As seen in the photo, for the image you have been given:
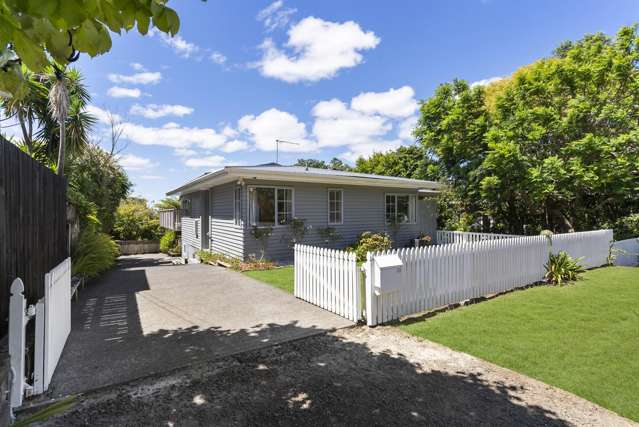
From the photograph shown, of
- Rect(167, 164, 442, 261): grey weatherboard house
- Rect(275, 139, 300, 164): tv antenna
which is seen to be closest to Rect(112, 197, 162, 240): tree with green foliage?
Rect(167, 164, 442, 261): grey weatherboard house

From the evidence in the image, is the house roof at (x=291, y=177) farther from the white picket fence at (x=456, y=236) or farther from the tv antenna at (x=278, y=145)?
the tv antenna at (x=278, y=145)

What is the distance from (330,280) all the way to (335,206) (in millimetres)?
7128

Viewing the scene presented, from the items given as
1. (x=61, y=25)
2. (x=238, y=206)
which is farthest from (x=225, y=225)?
(x=61, y=25)

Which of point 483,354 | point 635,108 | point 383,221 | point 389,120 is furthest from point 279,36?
point 389,120

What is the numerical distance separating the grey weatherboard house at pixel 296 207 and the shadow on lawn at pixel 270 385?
6.14 m

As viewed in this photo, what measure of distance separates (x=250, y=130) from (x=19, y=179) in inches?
796

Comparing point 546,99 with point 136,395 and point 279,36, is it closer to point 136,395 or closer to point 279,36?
point 279,36

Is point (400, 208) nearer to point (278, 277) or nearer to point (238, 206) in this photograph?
point (238, 206)

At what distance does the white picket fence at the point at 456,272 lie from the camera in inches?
209

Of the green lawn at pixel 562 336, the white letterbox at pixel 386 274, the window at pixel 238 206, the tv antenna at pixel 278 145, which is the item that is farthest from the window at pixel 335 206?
the white letterbox at pixel 386 274

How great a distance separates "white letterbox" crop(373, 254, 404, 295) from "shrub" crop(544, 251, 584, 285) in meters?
5.86

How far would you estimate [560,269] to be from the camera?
835cm

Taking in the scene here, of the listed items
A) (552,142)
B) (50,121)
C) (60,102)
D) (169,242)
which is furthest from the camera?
(169,242)

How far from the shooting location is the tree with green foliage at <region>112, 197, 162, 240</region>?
19.8m
